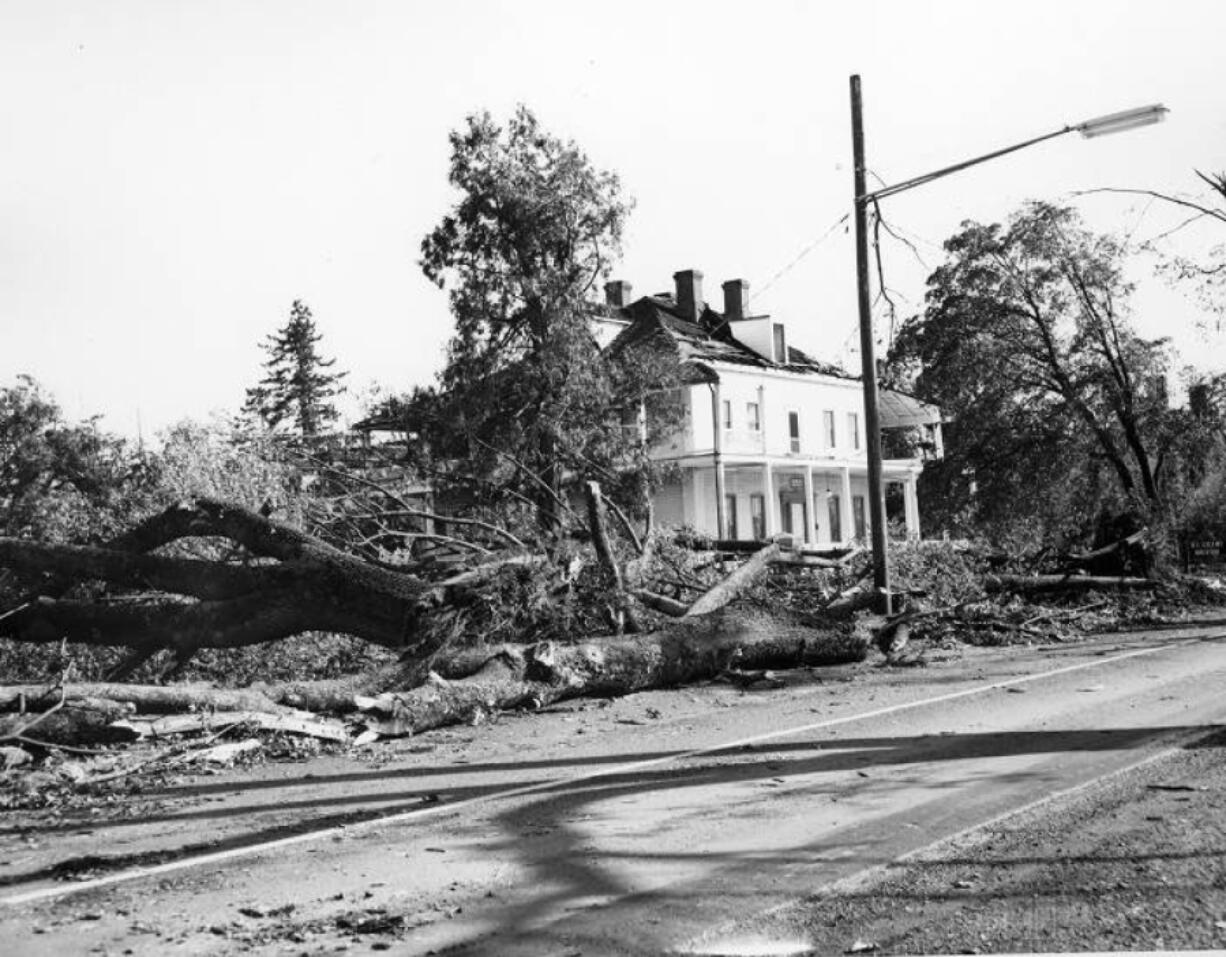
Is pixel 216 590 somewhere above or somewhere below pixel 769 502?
below

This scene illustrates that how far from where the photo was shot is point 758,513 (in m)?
49.6

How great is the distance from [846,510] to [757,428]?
6366 mm

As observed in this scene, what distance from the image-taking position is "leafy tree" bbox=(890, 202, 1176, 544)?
29594 mm

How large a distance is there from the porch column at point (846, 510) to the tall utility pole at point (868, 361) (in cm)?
3428

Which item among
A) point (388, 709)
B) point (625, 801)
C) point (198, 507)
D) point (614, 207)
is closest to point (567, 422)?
point (614, 207)

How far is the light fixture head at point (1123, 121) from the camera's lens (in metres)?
13.2

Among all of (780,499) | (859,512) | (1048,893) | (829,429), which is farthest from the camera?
(859,512)

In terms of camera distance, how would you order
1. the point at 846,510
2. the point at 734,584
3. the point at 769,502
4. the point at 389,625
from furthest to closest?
1. the point at 846,510
2. the point at 769,502
3. the point at 734,584
4. the point at 389,625

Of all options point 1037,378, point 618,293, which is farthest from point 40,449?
point 1037,378

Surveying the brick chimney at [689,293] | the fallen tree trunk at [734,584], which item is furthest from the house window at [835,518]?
the fallen tree trunk at [734,584]

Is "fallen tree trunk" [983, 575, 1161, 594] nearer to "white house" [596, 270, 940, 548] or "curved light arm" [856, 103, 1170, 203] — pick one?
"curved light arm" [856, 103, 1170, 203]

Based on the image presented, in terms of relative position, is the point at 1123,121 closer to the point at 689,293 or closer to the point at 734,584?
the point at 734,584

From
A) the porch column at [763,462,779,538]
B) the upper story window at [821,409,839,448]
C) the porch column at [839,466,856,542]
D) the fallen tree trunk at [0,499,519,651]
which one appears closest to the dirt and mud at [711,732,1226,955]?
the fallen tree trunk at [0,499,519,651]

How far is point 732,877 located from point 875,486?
11817 mm
